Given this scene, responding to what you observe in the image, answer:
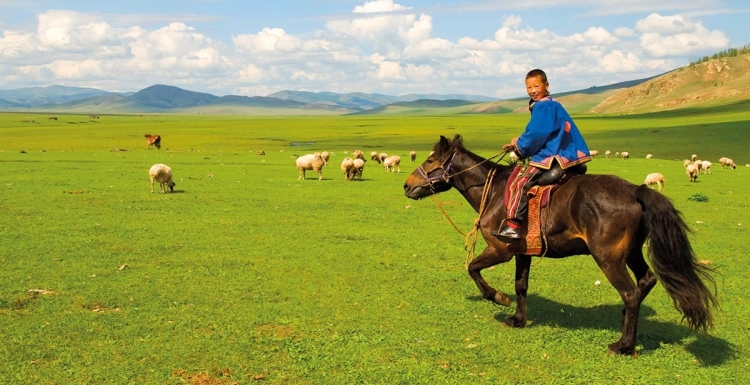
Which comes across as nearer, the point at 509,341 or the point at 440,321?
the point at 509,341

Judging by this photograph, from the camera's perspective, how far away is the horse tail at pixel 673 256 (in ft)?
24.1

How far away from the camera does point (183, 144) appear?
68.9m

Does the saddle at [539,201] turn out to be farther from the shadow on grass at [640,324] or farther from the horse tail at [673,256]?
the shadow on grass at [640,324]

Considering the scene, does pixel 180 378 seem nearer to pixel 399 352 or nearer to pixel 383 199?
pixel 399 352

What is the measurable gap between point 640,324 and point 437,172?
12.3ft

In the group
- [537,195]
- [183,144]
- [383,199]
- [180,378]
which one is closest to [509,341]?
[537,195]

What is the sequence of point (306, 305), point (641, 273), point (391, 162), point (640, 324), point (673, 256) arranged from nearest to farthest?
point (673, 256) → point (641, 273) → point (640, 324) → point (306, 305) → point (391, 162)

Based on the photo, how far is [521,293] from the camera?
890cm

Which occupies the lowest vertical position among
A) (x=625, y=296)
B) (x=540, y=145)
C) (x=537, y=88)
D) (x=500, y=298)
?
(x=500, y=298)

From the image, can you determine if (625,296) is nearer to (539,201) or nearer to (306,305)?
(539,201)

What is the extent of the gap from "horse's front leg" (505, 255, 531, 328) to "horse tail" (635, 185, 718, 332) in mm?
1859

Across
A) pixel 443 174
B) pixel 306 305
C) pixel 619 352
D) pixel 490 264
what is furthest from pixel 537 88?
pixel 306 305

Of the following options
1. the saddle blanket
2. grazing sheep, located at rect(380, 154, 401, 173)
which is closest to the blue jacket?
the saddle blanket

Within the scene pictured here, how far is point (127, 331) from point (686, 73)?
20557cm
